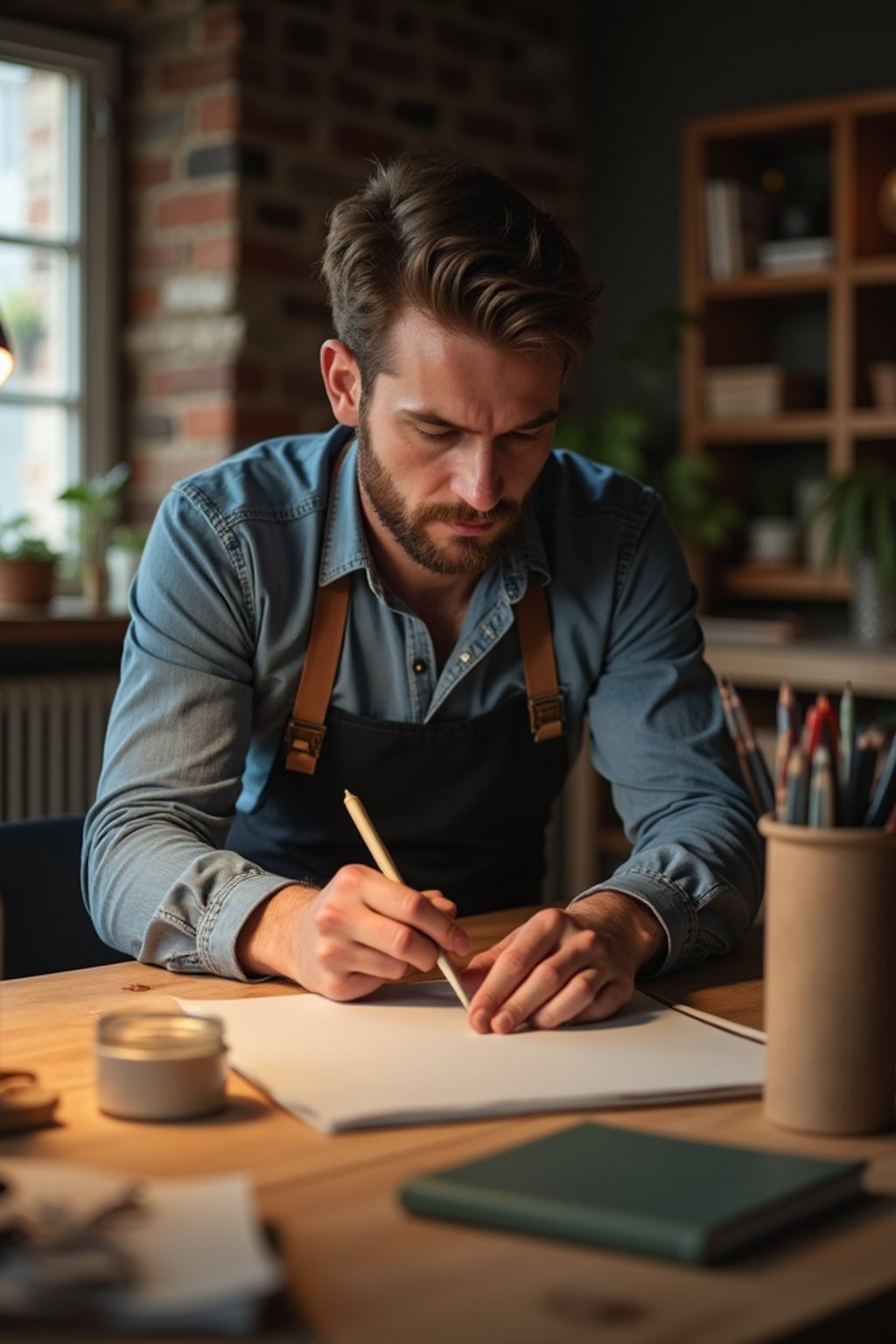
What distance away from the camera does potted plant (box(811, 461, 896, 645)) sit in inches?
150

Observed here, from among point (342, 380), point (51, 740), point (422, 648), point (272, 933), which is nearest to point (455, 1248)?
point (272, 933)

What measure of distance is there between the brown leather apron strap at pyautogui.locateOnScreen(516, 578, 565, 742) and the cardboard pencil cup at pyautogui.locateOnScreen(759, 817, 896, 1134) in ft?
2.83

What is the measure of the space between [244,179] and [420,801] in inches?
86.6

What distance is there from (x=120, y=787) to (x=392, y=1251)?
86 cm

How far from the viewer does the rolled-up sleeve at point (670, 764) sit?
1.54 metres

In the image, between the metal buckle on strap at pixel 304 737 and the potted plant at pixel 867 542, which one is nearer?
the metal buckle on strap at pixel 304 737

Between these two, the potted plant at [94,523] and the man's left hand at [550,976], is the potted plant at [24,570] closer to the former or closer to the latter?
the potted plant at [94,523]

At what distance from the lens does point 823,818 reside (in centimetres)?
103

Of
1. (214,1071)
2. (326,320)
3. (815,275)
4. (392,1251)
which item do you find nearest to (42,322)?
(326,320)

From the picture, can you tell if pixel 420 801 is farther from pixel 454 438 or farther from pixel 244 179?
pixel 244 179

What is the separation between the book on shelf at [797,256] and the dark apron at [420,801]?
2497 millimetres

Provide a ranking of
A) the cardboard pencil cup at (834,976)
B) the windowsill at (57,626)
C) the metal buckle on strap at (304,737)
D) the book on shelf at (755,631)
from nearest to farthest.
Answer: the cardboard pencil cup at (834,976)
the metal buckle on strap at (304,737)
the windowsill at (57,626)
the book on shelf at (755,631)

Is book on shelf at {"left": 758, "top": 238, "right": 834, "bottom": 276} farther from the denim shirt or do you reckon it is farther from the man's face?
the man's face

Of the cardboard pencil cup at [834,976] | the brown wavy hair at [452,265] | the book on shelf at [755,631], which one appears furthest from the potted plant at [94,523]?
the cardboard pencil cup at [834,976]
